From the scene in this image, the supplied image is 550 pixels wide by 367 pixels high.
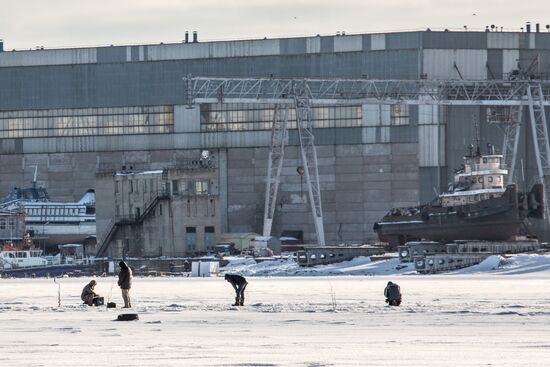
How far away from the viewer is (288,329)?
3017 cm

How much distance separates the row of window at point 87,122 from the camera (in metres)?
114

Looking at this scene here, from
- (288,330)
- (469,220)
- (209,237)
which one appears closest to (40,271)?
(209,237)

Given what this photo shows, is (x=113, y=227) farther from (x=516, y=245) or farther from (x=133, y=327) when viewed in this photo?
(x=133, y=327)

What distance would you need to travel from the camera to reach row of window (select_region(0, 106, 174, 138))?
114 metres

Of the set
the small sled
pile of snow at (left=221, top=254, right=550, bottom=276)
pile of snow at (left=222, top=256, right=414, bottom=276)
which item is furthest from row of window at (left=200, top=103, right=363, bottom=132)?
the small sled

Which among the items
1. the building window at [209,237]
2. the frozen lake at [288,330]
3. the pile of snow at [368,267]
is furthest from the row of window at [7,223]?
the frozen lake at [288,330]

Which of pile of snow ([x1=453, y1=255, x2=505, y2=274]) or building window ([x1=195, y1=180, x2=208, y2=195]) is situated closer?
pile of snow ([x1=453, y1=255, x2=505, y2=274])

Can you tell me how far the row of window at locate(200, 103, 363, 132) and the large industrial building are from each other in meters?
0.10

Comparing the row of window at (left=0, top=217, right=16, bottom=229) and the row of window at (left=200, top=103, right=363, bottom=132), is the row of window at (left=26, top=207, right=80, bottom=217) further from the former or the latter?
the row of window at (left=200, top=103, right=363, bottom=132)

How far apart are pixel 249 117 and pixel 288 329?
82770 mm

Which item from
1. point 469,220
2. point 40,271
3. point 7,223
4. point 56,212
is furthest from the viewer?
point 56,212

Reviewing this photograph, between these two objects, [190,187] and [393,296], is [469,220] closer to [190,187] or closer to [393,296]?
[190,187]

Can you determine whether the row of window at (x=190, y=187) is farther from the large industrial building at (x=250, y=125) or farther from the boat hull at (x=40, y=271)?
the boat hull at (x=40, y=271)

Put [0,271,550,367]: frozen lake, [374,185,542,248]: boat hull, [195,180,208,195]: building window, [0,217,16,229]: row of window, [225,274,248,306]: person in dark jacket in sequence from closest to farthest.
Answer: [0,271,550,367]: frozen lake < [225,274,248,306]: person in dark jacket < [374,185,542,248]: boat hull < [195,180,208,195]: building window < [0,217,16,229]: row of window
